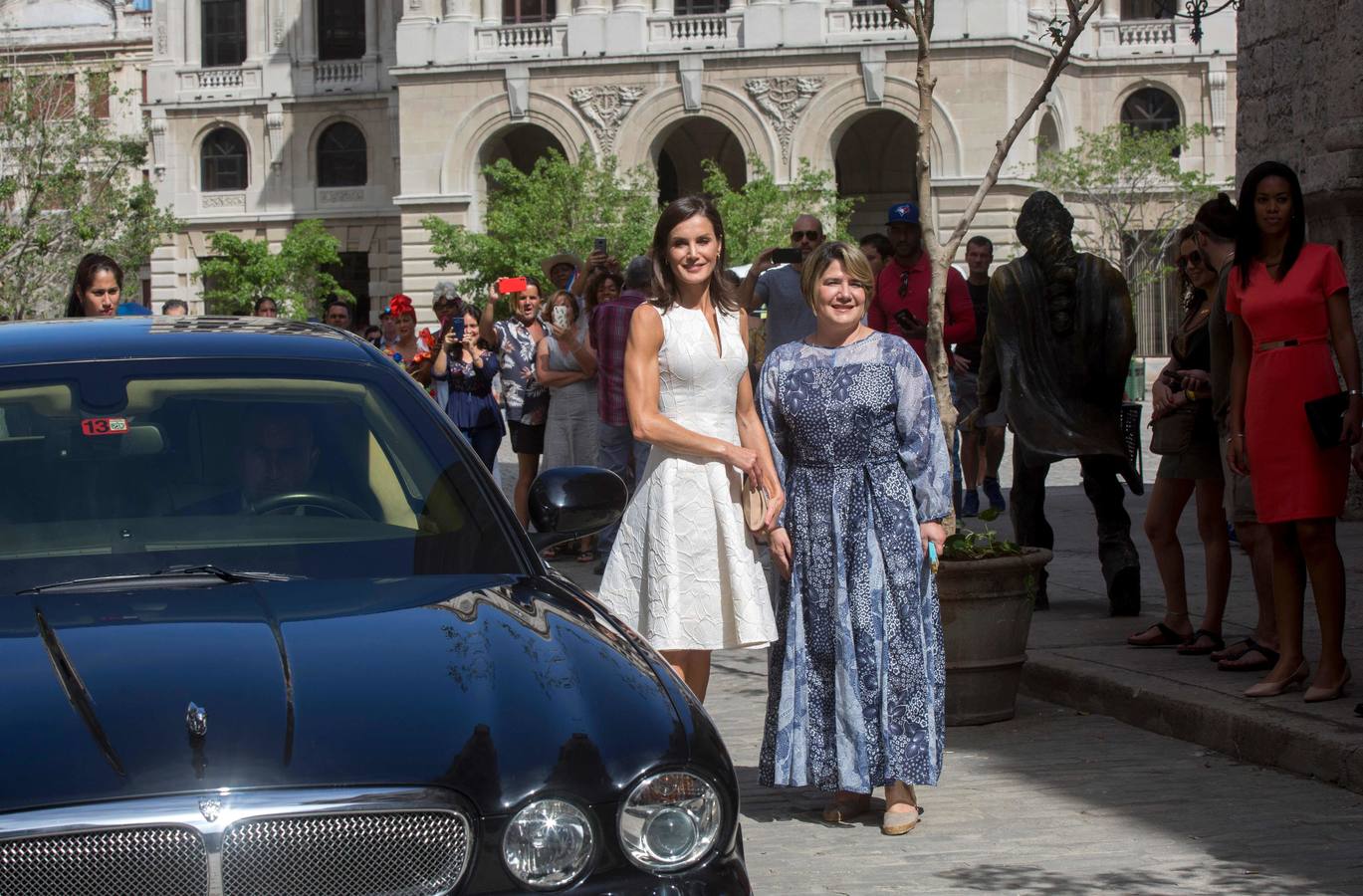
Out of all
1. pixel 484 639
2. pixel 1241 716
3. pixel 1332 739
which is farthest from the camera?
pixel 1241 716

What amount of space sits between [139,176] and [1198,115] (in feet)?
111

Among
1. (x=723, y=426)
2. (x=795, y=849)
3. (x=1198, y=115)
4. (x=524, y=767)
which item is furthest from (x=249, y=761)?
(x=1198, y=115)

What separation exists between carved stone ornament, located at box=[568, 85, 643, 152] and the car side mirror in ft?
151

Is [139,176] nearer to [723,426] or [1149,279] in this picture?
[1149,279]

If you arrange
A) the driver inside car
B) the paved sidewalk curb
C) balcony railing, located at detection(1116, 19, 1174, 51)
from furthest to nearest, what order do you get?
balcony railing, located at detection(1116, 19, 1174, 51), the paved sidewalk curb, the driver inside car

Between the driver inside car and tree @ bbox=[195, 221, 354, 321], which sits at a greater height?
tree @ bbox=[195, 221, 354, 321]

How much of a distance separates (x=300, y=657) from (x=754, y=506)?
2848 mm

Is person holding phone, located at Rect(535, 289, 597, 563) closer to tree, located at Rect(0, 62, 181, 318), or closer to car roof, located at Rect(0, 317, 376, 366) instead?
car roof, located at Rect(0, 317, 376, 366)

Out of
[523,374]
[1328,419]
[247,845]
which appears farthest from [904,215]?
[247,845]

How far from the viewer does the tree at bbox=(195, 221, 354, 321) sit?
54.0 metres

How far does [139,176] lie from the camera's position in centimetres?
6431

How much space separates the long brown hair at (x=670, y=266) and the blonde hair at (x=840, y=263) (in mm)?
388

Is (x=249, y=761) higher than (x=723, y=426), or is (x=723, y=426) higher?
(x=723, y=426)

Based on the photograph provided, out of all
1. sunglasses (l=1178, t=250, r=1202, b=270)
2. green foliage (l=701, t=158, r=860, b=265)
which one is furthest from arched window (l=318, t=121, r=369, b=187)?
sunglasses (l=1178, t=250, r=1202, b=270)
